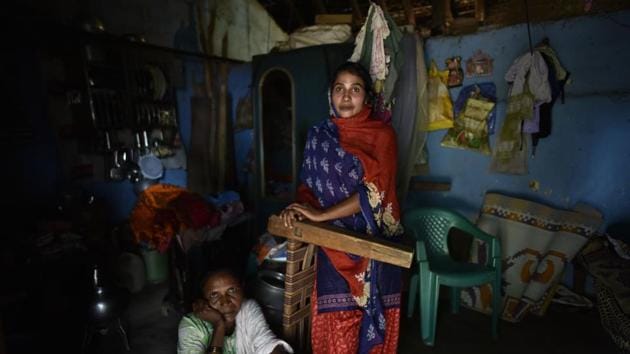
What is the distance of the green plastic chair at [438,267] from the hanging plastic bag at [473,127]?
85 cm

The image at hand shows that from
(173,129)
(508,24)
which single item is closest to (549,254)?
(508,24)

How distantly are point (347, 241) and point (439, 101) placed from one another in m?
2.44

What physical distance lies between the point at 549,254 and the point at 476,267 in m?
0.71

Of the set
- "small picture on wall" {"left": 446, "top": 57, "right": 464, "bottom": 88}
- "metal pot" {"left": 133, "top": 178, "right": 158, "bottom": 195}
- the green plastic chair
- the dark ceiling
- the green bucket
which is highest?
the dark ceiling

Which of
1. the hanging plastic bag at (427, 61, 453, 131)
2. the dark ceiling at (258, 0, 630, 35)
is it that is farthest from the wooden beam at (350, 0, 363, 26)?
the hanging plastic bag at (427, 61, 453, 131)

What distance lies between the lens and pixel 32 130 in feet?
8.85

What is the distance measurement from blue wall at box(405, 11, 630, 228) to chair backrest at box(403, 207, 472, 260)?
79 centimetres

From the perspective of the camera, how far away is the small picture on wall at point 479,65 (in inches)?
123

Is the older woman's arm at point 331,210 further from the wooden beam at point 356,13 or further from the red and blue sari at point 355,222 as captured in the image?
the wooden beam at point 356,13

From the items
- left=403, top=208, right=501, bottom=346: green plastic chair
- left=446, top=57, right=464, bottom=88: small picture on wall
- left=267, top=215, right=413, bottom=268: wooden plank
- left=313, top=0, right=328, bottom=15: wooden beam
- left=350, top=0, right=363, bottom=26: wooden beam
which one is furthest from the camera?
left=313, top=0, right=328, bottom=15: wooden beam

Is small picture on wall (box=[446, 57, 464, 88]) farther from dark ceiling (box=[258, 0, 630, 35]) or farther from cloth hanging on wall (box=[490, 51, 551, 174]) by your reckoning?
cloth hanging on wall (box=[490, 51, 551, 174])

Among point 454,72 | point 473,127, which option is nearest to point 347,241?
point 473,127

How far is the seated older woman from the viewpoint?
5.25 feet

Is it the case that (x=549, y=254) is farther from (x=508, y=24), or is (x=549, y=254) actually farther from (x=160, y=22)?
(x=160, y=22)
